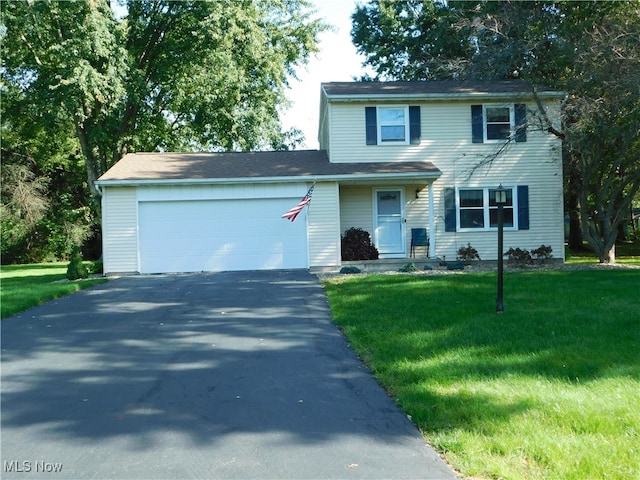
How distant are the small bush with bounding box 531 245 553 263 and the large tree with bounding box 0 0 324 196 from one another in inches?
507

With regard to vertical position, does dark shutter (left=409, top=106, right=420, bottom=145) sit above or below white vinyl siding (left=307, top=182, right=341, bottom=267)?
above

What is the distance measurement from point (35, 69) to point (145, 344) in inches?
772

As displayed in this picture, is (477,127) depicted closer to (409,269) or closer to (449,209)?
(449,209)

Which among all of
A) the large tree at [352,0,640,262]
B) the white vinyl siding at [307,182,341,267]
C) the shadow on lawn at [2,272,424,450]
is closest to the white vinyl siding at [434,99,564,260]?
the large tree at [352,0,640,262]

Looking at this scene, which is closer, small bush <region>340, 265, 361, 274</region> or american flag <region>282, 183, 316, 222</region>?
american flag <region>282, 183, 316, 222</region>

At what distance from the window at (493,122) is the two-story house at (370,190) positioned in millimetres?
31

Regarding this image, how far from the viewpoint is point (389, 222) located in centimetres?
1906

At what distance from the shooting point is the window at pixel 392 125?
734 inches

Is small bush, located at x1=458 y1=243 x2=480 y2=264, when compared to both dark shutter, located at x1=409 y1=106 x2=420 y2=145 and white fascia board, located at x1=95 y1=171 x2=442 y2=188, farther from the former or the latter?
dark shutter, located at x1=409 y1=106 x2=420 y2=145

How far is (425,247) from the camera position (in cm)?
1903

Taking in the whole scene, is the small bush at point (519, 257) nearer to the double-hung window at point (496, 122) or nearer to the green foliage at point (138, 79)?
the double-hung window at point (496, 122)

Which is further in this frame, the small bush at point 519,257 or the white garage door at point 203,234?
the small bush at point 519,257

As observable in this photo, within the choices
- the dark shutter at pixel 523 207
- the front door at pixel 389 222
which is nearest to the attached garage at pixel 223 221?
the front door at pixel 389 222

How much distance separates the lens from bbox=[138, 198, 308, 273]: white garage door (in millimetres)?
17281
